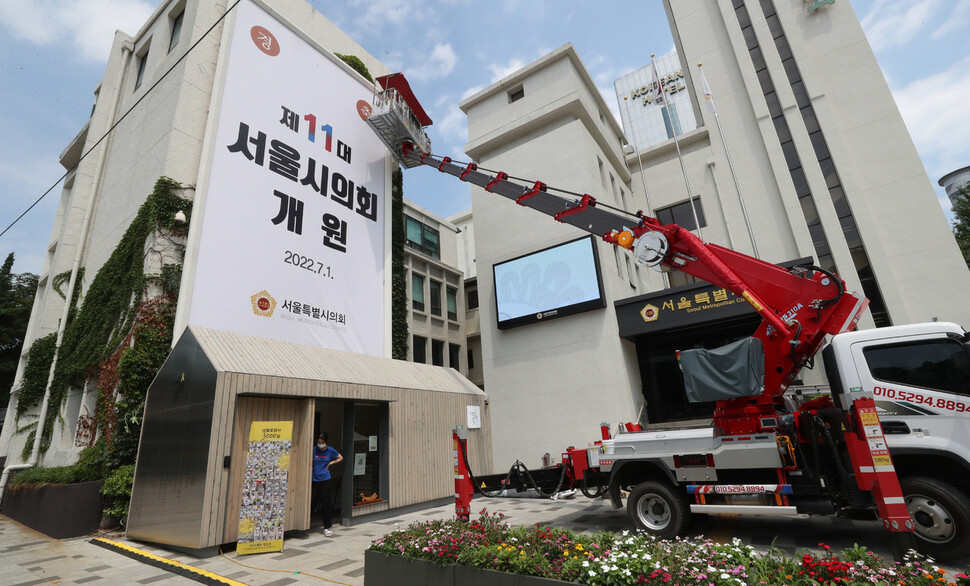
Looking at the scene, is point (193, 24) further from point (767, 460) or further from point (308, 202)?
point (767, 460)

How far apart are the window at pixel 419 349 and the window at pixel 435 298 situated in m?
1.87

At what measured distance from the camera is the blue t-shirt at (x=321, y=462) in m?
9.43

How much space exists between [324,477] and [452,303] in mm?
17419

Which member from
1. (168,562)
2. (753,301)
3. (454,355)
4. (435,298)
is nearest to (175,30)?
(435,298)

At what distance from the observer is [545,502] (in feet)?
39.8

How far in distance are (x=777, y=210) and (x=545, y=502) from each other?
16.4 metres

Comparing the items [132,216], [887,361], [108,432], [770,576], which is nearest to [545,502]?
[887,361]

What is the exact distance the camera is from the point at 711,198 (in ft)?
68.9

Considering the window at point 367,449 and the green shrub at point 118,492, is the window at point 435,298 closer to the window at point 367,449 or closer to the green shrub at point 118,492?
the window at point 367,449

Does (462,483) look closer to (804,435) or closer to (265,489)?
(265,489)

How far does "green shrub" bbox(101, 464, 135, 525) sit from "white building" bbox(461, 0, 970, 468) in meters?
11.2

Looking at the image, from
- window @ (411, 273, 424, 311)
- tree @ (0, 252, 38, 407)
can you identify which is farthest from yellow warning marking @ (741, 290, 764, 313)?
tree @ (0, 252, 38, 407)

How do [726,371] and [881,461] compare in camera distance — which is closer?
[881,461]

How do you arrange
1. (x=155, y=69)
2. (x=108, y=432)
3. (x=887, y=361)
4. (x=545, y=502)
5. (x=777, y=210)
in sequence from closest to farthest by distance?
(x=887, y=361)
(x=108, y=432)
(x=545, y=502)
(x=155, y=69)
(x=777, y=210)
